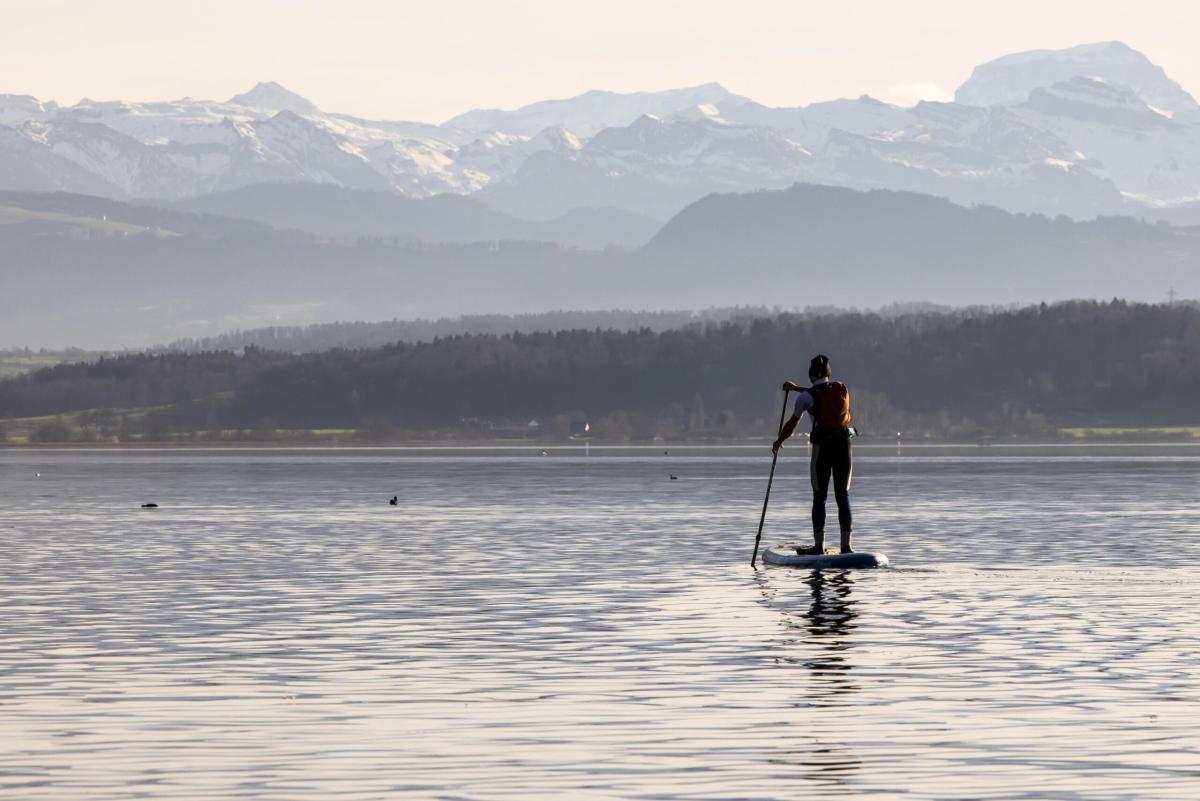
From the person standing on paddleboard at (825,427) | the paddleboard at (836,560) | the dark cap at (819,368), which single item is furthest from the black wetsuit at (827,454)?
the paddleboard at (836,560)

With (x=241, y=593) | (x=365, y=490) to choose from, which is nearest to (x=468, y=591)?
(x=241, y=593)

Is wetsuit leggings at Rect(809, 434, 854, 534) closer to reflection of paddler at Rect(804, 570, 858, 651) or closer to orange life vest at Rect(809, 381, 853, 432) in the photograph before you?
orange life vest at Rect(809, 381, 853, 432)

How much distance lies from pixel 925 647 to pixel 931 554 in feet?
84.7

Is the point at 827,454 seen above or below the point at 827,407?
below

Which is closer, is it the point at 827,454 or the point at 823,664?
the point at 823,664

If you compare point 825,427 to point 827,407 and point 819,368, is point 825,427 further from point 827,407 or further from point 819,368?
point 819,368

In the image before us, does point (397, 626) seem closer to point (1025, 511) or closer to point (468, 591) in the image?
point (468, 591)

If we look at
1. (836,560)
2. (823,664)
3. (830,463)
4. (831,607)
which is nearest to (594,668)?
(823,664)

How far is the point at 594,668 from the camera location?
3161cm

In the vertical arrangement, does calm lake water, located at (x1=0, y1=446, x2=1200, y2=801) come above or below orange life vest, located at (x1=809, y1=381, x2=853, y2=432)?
below

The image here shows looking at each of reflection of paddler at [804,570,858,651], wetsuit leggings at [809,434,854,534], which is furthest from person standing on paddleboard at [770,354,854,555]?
reflection of paddler at [804,570,858,651]

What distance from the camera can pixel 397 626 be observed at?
1513 inches

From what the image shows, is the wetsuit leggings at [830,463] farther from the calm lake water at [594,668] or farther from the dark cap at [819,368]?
the calm lake water at [594,668]

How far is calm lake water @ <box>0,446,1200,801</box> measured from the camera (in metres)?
22.6
